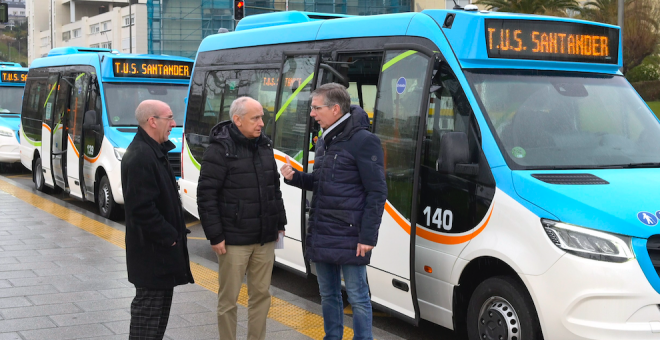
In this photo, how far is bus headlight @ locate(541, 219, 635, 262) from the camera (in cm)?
418

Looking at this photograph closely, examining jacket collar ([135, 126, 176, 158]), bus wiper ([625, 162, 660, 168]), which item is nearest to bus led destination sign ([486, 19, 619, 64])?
bus wiper ([625, 162, 660, 168])

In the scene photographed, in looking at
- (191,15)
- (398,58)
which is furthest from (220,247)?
(191,15)

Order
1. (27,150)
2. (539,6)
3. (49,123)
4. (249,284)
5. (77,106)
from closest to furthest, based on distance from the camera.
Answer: (249,284) → (77,106) → (49,123) → (27,150) → (539,6)

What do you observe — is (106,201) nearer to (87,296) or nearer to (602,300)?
(87,296)

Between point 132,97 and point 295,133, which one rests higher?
point 132,97

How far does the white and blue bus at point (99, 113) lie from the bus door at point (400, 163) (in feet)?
20.2

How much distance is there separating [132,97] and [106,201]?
1.72 metres

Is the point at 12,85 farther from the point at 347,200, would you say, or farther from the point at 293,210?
the point at 347,200

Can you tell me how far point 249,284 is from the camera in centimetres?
501

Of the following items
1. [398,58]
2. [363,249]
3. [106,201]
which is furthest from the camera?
[106,201]

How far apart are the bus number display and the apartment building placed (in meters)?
41.2

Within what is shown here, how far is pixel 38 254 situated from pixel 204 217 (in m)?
4.57

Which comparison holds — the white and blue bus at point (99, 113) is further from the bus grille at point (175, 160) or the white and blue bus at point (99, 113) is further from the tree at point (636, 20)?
the tree at point (636, 20)

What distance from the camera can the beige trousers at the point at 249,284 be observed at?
4781 millimetres
